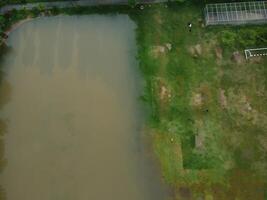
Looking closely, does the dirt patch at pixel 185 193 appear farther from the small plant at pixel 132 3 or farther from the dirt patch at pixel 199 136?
the small plant at pixel 132 3

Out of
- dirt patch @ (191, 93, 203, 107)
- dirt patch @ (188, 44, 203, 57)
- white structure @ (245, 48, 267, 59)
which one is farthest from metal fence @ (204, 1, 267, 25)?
dirt patch @ (191, 93, 203, 107)

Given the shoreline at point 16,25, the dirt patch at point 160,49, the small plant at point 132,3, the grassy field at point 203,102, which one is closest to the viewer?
the grassy field at point 203,102

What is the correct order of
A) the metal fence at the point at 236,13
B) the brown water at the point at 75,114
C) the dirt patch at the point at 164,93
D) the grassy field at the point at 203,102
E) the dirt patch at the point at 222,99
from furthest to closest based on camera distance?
1. the metal fence at the point at 236,13
2. the dirt patch at the point at 164,93
3. the dirt patch at the point at 222,99
4. the brown water at the point at 75,114
5. the grassy field at the point at 203,102

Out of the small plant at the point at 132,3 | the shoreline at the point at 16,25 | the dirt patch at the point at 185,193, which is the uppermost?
the small plant at the point at 132,3

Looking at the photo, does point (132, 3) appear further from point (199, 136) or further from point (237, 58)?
point (199, 136)

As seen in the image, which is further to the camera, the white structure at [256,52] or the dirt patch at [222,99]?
the white structure at [256,52]

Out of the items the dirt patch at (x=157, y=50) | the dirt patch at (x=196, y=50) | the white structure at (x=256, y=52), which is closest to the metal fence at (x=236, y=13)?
the dirt patch at (x=196, y=50)
